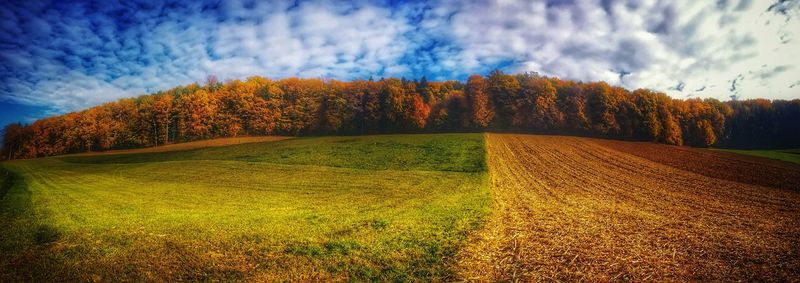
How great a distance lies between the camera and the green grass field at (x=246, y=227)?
861 centimetres

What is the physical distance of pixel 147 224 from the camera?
1328 centimetres

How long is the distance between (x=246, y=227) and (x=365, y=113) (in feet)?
252

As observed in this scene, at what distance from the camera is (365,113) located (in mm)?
88750

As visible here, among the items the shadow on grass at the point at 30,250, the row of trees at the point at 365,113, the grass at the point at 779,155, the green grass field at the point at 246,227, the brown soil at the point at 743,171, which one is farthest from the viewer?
the row of trees at the point at 365,113

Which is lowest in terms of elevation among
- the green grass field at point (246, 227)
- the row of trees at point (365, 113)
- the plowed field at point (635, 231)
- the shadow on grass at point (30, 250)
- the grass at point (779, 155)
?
the grass at point (779, 155)

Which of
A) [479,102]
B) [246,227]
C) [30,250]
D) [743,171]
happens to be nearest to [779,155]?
[743,171]

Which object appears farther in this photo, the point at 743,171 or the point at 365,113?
the point at 365,113

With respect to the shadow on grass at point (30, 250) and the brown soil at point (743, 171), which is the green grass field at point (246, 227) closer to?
the shadow on grass at point (30, 250)

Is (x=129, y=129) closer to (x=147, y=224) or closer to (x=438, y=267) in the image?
(x=147, y=224)

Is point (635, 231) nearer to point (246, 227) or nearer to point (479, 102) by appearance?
point (246, 227)

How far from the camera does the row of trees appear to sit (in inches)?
3068

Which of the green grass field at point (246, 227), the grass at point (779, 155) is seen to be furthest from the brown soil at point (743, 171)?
the green grass field at point (246, 227)

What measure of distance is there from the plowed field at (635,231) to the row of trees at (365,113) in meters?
57.6

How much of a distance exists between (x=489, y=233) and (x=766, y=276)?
7027 mm
